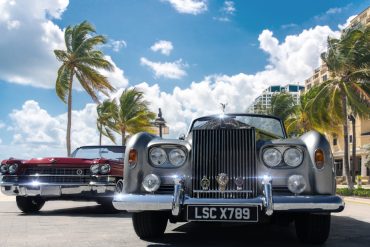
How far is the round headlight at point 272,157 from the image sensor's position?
4.65m

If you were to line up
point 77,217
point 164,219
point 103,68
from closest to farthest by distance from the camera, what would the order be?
1. point 164,219
2. point 77,217
3. point 103,68

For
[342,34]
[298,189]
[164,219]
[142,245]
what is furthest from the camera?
[342,34]

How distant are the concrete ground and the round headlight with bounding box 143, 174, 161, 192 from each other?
0.70 m

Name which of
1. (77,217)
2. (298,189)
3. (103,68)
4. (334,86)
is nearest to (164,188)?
(298,189)

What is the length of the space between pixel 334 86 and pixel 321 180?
1728 cm

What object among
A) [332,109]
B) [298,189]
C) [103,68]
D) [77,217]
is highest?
[103,68]

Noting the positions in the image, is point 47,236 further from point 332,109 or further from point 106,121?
point 106,121

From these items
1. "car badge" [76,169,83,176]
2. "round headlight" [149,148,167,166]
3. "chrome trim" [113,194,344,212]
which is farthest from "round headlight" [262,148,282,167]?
"car badge" [76,169,83,176]

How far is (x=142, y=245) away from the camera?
487cm

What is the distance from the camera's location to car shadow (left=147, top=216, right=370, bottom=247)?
5.02 m

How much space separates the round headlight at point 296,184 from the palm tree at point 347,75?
16311mm

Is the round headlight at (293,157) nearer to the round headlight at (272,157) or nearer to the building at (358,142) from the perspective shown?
the round headlight at (272,157)

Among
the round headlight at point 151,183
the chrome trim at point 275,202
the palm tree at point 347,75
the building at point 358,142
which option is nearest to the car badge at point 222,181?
the chrome trim at point 275,202

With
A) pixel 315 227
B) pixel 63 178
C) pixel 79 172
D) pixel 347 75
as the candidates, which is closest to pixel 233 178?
pixel 315 227
